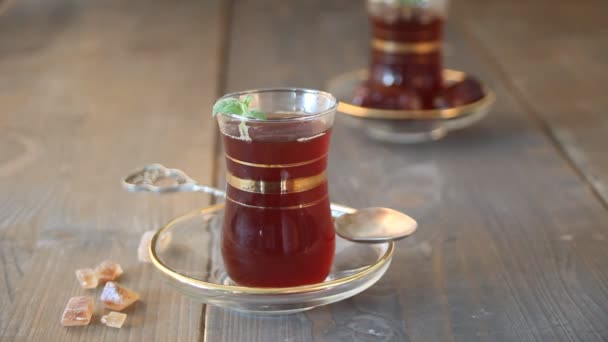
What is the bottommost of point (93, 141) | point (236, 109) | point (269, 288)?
point (93, 141)

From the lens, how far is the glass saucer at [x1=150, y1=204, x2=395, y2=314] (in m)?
0.67

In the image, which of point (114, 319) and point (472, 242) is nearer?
point (114, 319)

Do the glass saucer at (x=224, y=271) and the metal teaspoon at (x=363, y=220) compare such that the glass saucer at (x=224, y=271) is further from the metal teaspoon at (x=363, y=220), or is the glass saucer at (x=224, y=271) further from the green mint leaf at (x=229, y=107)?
the green mint leaf at (x=229, y=107)

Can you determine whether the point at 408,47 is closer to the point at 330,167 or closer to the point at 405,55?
the point at 405,55

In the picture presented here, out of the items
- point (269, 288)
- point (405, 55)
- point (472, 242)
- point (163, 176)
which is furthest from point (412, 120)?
point (269, 288)

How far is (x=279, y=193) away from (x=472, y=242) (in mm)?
260

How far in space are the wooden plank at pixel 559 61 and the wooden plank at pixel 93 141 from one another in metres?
0.51

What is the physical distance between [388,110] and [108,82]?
1.89 feet

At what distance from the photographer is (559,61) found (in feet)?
5.39

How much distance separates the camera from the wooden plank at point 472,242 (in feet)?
2.26

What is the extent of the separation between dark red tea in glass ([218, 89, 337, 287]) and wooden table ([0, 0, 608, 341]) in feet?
0.14

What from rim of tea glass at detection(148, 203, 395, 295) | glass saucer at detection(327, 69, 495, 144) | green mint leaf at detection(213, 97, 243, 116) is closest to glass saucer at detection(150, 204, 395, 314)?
rim of tea glass at detection(148, 203, 395, 295)

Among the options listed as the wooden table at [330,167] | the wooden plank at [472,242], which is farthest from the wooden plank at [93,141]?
the wooden plank at [472,242]

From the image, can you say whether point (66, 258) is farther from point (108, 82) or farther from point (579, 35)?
point (579, 35)
